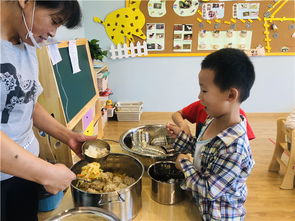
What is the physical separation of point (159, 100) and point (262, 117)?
1.42 meters

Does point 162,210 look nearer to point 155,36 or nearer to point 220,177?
point 220,177

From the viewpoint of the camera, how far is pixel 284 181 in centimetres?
191

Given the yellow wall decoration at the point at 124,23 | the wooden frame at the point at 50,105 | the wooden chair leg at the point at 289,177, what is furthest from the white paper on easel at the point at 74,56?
the wooden chair leg at the point at 289,177

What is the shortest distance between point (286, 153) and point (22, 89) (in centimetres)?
202

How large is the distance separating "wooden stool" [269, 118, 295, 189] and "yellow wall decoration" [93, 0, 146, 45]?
1910 mm

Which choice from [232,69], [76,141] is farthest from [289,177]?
[76,141]

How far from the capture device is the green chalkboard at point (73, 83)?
1569 mm

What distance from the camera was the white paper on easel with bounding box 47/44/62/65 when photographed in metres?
1.43

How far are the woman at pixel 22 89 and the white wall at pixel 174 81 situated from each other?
247 cm

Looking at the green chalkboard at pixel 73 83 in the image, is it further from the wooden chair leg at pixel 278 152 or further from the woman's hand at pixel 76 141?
the wooden chair leg at pixel 278 152

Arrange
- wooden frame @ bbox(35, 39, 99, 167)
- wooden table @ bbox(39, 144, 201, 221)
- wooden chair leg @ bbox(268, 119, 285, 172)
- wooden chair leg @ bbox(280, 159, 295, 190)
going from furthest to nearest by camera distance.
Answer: wooden chair leg @ bbox(268, 119, 285, 172) < wooden chair leg @ bbox(280, 159, 295, 190) < wooden frame @ bbox(35, 39, 99, 167) < wooden table @ bbox(39, 144, 201, 221)

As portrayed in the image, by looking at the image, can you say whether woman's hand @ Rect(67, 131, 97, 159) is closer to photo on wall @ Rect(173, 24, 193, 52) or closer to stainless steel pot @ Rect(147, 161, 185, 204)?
stainless steel pot @ Rect(147, 161, 185, 204)

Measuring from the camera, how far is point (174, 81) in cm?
334

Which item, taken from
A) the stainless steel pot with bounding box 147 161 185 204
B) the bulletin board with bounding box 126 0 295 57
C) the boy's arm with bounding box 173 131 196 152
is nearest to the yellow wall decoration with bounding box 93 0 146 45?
the bulletin board with bounding box 126 0 295 57
